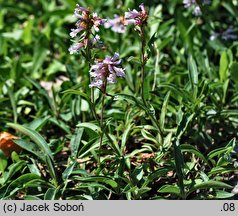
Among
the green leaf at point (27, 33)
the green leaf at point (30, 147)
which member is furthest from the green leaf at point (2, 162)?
the green leaf at point (27, 33)

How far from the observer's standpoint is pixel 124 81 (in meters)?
4.49

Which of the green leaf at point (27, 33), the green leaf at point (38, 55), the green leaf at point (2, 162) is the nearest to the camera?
the green leaf at point (2, 162)

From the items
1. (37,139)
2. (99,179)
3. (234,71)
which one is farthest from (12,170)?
(234,71)

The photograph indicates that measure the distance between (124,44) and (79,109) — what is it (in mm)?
926

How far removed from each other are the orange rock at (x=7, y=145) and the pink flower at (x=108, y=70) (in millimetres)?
1024

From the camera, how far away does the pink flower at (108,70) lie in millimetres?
3102

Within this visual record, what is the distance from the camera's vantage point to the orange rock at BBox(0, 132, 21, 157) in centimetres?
392

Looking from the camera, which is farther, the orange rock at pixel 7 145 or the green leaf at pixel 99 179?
the orange rock at pixel 7 145

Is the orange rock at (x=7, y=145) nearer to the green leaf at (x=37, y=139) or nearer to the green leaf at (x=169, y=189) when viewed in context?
the green leaf at (x=37, y=139)

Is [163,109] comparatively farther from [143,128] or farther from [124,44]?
[124,44]

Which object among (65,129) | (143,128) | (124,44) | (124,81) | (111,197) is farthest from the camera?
(124,44)

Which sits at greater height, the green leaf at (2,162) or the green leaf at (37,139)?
the green leaf at (37,139)
